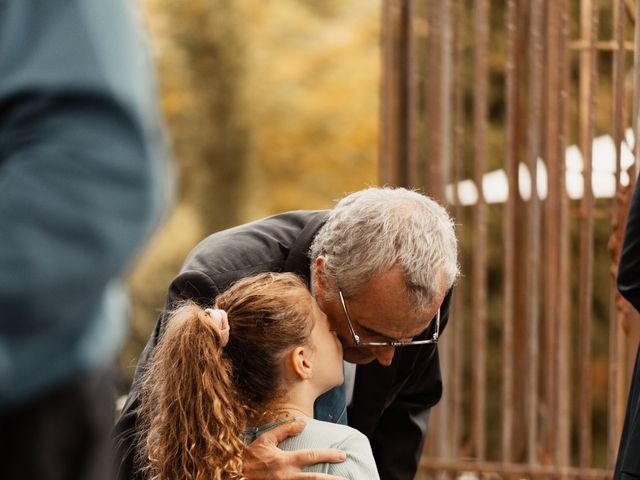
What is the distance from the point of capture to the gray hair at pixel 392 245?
233 centimetres

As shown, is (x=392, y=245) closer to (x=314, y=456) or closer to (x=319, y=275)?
(x=319, y=275)

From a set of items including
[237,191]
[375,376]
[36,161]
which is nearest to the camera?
[36,161]

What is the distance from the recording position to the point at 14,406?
932 mm

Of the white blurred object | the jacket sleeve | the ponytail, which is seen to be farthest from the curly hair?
the white blurred object

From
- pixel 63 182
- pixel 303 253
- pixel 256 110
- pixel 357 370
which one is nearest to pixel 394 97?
pixel 357 370

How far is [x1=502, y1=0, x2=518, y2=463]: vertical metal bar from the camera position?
4.77 m

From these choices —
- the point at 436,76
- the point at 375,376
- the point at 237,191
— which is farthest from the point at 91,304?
the point at 237,191

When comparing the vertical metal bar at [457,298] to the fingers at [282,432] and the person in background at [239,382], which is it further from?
the fingers at [282,432]

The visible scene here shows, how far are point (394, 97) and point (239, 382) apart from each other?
111 inches

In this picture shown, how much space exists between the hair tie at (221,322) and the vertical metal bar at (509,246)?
2592 millimetres

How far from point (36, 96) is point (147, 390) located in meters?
1.49

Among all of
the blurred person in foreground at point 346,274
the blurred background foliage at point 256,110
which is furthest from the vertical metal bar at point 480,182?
the blurred background foliage at point 256,110

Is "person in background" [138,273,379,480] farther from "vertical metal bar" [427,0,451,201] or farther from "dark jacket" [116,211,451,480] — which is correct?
"vertical metal bar" [427,0,451,201]

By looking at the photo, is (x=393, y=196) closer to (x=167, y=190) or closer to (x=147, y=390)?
(x=147, y=390)
